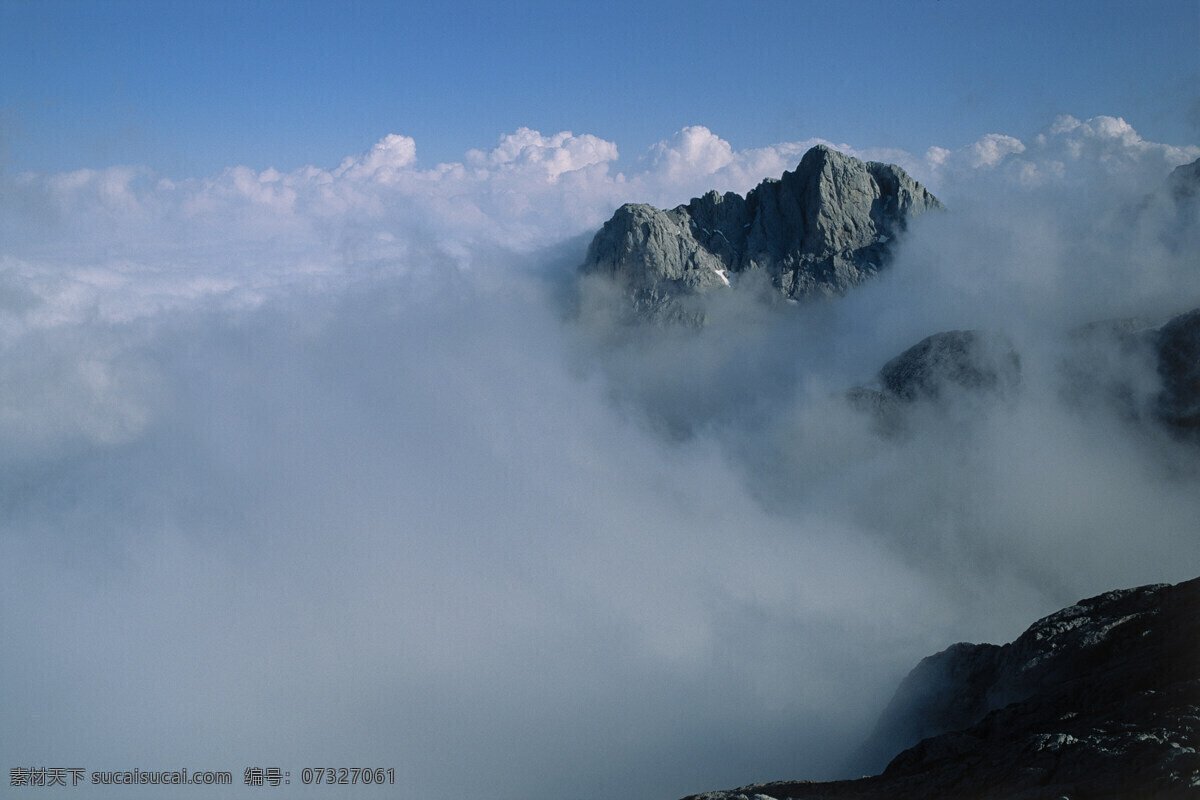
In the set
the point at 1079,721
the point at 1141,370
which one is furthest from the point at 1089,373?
the point at 1079,721

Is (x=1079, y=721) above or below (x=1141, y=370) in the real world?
below

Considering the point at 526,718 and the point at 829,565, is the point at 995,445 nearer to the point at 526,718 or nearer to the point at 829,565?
the point at 829,565

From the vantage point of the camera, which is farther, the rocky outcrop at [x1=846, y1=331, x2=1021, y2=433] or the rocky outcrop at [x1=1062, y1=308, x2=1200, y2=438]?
the rocky outcrop at [x1=846, y1=331, x2=1021, y2=433]

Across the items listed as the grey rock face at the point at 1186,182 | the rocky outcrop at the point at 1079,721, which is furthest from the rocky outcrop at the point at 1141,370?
the grey rock face at the point at 1186,182

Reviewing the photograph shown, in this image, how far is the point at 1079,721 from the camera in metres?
19.5

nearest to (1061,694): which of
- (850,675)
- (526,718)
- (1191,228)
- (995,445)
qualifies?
(850,675)

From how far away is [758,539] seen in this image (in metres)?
134

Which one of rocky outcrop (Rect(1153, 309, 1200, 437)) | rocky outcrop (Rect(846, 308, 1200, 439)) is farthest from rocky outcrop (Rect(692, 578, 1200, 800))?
rocky outcrop (Rect(846, 308, 1200, 439))

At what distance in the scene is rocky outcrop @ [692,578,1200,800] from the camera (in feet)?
52.3

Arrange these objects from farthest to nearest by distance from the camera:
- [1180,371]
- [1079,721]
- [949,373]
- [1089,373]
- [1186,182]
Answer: [1186,182], [949,373], [1089,373], [1180,371], [1079,721]

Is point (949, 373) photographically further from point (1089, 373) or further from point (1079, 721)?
point (1079, 721)

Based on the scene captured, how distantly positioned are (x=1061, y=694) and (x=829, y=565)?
316ft

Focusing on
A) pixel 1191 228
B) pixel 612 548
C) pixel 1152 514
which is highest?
pixel 1191 228

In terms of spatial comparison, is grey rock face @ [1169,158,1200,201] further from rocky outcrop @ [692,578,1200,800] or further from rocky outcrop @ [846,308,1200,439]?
rocky outcrop @ [692,578,1200,800]
